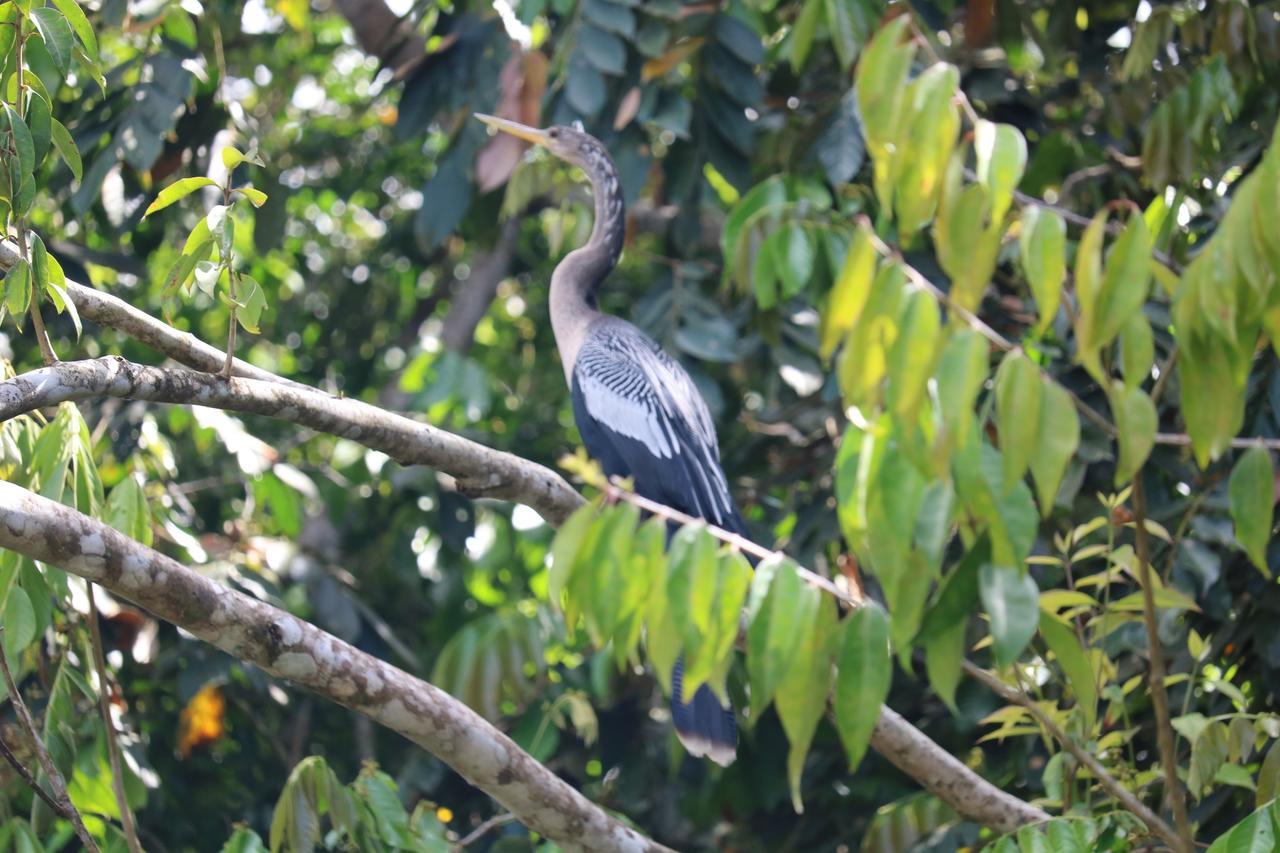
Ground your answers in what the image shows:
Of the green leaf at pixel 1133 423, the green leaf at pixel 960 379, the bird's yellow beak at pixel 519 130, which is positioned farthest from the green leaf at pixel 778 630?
the bird's yellow beak at pixel 519 130

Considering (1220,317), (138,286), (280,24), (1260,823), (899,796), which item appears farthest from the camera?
(280,24)

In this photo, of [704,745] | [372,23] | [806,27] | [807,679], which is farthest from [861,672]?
[372,23]

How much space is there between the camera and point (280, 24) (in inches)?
231

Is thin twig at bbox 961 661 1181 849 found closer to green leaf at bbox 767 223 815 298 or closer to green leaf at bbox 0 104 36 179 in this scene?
green leaf at bbox 767 223 815 298

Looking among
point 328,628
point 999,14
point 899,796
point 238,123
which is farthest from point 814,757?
point 238,123

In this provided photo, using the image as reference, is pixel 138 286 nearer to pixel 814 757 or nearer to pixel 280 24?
pixel 280 24

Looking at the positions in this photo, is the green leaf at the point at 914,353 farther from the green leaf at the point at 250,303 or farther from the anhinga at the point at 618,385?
the anhinga at the point at 618,385

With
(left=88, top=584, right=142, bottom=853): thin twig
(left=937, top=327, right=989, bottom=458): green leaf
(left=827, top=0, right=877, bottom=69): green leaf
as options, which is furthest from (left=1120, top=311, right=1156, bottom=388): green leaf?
(left=827, top=0, right=877, bottom=69): green leaf

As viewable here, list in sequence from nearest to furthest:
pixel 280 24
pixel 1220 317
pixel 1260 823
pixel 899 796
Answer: pixel 1220 317 → pixel 1260 823 → pixel 899 796 → pixel 280 24

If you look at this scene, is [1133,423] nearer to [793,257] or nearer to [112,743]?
[793,257]

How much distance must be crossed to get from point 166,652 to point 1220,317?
3340 mm

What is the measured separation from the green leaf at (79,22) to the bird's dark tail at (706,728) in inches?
69.7

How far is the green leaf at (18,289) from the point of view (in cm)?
191

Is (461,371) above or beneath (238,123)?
beneath
